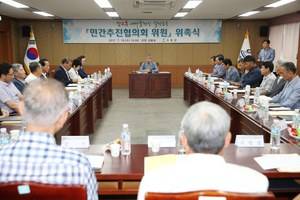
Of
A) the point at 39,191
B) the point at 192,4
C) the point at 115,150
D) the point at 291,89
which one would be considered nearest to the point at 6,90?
the point at 115,150

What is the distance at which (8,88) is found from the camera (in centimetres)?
359

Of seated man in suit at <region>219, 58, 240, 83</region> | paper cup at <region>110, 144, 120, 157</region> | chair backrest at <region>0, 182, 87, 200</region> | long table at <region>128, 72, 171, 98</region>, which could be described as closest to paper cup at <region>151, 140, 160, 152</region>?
paper cup at <region>110, 144, 120, 157</region>

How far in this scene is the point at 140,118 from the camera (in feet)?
19.0

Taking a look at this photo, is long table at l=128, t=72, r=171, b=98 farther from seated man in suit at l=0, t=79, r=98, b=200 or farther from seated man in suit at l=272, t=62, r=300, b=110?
seated man in suit at l=0, t=79, r=98, b=200

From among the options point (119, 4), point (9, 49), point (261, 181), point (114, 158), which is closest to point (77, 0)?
point (119, 4)

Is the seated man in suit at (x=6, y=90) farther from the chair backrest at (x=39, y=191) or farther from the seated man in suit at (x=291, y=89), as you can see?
the seated man in suit at (x=291, y=89)

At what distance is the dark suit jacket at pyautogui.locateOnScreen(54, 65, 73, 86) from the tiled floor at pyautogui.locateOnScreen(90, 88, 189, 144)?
3.63ft

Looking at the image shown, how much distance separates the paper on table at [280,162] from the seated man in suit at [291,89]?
6.14 feet

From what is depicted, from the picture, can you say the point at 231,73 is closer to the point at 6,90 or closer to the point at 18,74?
the point at 18,74

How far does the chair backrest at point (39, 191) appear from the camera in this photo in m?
0.97

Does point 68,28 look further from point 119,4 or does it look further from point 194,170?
point 194,170

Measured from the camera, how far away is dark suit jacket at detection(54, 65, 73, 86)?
225 inches

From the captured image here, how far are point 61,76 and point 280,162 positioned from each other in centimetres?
494

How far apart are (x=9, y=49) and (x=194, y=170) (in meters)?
9.88
